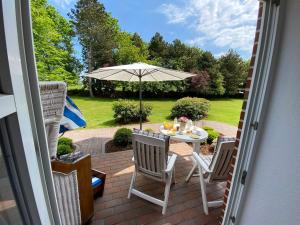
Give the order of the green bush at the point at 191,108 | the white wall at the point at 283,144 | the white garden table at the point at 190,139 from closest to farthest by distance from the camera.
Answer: the white wall at the point at 283,144
the white garden table at the point at 190,139
the green bush at the point at 191,108

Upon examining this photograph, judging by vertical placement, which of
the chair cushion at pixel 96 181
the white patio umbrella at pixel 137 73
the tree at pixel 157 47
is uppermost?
the tree at pixel 157 47

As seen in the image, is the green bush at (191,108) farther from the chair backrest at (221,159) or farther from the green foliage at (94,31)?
the green foliage at (94,31)

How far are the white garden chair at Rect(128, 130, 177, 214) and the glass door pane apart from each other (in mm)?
1880

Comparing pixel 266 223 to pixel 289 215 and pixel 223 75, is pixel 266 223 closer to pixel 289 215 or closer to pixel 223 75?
pixel 289 215

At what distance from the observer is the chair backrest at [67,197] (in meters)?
1.78

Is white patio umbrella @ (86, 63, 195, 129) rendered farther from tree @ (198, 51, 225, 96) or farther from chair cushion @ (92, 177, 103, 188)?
tree @ (198, 51, 225, 96)

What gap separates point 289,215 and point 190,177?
2.21m

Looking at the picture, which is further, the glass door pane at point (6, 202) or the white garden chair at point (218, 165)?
the white garden chair at point (218, 165)

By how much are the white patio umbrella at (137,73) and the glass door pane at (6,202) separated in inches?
128

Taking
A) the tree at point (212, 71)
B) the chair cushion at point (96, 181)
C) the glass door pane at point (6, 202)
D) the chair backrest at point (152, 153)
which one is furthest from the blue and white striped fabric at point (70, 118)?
the tree at point (212, 71)

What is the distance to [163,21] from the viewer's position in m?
26.3

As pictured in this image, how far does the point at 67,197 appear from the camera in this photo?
1.85 meters

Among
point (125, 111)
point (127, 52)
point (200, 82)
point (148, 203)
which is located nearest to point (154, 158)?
point (148, 203)

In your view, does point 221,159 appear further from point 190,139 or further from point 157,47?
point 157,47
